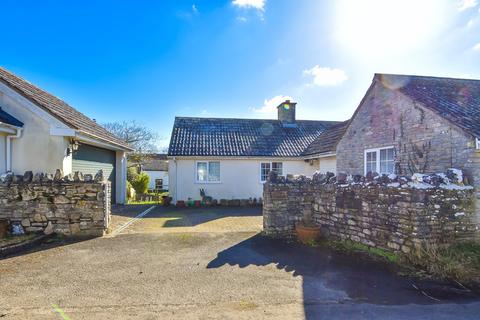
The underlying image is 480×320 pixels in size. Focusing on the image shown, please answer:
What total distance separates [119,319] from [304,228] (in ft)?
17.6

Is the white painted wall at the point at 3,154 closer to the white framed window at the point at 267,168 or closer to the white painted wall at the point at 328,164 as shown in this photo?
the white framed window at the point at 267,168

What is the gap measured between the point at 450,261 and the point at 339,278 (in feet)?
7.05

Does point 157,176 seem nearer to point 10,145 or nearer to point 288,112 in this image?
point 288,112

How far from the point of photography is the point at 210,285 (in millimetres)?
4699

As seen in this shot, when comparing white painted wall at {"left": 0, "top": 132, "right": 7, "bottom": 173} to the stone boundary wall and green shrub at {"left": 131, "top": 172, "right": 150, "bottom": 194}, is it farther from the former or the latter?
green shrub at {"left": 131, "top": 172, "right": 150, "bottom": 194}

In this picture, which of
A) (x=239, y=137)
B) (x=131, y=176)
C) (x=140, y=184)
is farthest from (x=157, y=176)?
(x=239, y=137)

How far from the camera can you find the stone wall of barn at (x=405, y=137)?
715 centimetres

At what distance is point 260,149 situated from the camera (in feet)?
54.6

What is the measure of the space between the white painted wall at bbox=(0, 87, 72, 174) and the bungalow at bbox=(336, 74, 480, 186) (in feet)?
36.5

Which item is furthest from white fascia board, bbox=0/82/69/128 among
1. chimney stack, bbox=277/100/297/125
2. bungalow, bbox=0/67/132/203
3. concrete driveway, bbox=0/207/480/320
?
chimney stack, bbox=277/100/297/125

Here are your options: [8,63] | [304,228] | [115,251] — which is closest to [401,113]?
[304,228]

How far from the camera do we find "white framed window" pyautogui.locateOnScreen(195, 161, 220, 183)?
15898 millimetres

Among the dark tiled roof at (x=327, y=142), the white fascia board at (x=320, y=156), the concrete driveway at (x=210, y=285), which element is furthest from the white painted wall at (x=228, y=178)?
the concrete driveway at (x=210, y=285)

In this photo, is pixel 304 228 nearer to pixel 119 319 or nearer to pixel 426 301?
pixel 426 301
